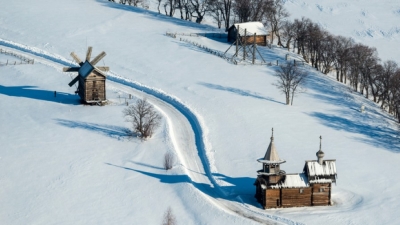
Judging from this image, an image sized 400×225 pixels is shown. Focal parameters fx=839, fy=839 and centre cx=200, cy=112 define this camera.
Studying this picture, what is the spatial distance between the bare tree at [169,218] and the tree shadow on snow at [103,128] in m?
14.0

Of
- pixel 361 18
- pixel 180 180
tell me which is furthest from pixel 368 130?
pixel 361 18

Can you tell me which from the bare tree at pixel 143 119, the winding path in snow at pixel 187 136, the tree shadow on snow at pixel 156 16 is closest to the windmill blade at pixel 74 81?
the winding path in snow at pixel 187 136

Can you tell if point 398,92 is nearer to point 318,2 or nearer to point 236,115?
point 236,115

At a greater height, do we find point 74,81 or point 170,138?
point 74,81

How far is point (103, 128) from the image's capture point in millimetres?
67500

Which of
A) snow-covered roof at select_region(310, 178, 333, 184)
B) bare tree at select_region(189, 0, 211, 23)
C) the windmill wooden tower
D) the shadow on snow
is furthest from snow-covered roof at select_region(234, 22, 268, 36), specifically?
snow-covered roof at select_region(310, 178, 333, 184)

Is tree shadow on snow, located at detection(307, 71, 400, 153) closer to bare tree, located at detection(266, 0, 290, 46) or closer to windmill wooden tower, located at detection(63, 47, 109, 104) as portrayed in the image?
bare tree, located at detection(266, 0, 290, 46)

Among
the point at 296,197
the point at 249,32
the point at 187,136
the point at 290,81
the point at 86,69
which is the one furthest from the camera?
the point at 249,32

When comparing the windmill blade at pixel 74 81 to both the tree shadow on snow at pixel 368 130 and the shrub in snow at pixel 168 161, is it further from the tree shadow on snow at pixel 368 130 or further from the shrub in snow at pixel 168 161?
the tree shadow on snow at pixel 368 130

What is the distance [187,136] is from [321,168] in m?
14.9

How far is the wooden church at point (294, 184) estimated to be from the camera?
53.6 m

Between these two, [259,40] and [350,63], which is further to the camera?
[259,40]

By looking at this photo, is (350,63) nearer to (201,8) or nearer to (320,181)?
(320,181)

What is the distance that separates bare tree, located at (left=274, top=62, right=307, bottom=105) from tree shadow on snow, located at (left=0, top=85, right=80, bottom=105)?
18514 millimetres
